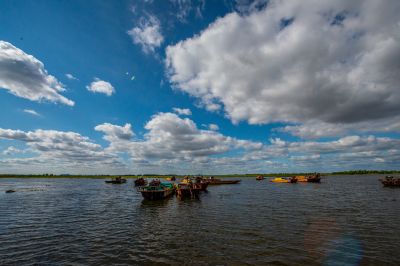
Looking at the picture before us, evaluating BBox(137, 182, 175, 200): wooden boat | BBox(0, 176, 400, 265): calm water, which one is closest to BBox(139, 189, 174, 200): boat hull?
BBox(137, 182, 175, 200): wooden boat

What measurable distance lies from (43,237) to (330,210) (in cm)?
2932

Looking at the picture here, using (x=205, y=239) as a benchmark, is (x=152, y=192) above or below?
above

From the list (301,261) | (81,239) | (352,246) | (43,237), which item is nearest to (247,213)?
(352,246)

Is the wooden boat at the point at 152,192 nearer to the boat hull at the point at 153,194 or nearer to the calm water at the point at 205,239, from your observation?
the boat hull at the point at 153,194

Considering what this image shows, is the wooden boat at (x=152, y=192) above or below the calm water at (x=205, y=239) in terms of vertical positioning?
above

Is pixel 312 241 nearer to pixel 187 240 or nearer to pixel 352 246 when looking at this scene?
pixel 352 246

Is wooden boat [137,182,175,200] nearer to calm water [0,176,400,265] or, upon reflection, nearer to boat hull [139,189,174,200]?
boat hull [139,189,174,200]

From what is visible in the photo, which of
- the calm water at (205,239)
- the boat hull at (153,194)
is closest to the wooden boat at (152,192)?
the boat hull at (153,194)

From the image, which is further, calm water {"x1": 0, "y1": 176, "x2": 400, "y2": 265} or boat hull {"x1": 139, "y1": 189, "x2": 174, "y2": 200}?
boat hull {"x1": 139, "y1": 189, "x2": 174, "y2": 200}

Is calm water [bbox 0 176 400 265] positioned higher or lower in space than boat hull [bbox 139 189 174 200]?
lower

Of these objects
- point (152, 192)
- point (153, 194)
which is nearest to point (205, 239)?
point (152, 192)

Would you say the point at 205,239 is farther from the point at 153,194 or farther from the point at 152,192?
the point at 153,194

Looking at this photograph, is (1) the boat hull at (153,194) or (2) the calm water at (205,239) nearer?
(2) the calm water at (205,239)

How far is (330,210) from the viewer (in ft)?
91.5
